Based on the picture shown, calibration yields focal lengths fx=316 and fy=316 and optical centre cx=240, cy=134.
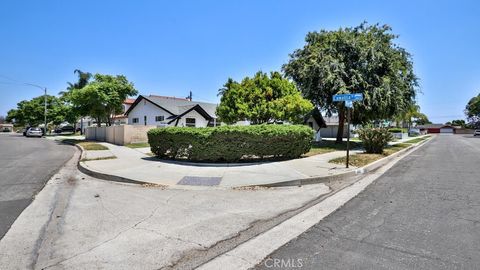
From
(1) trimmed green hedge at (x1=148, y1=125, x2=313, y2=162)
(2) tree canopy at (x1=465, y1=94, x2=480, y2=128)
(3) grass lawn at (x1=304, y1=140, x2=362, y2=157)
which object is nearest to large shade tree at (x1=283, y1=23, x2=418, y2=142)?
(3) grass lawn at (x1=304, y1=140, x2=362, y2=157)

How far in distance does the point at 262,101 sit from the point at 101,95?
16905 millimetres

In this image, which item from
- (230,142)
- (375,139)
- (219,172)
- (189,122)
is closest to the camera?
(219,172)

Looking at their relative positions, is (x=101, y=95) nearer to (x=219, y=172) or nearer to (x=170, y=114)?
(x=170, y=114)

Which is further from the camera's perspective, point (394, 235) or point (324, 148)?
point (324, 148)

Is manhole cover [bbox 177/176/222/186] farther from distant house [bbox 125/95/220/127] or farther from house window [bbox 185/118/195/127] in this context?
house window [bbox 185/118/195/127]

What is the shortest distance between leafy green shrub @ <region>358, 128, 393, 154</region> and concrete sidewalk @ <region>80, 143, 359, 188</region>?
17.9ft

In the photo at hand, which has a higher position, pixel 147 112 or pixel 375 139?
pixel 147 112

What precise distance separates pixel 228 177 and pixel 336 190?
303cm

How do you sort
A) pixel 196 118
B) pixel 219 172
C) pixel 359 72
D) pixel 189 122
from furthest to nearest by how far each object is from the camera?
pixel 196 118
pixel 189 122
pixel 359 72
pixel 219 172

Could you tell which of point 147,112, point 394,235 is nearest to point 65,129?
point 147,112

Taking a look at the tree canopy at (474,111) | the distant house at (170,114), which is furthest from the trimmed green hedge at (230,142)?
the tree canopy at (474,111)

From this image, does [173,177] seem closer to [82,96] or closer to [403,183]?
[403,183]

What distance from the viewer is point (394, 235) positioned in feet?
15.1

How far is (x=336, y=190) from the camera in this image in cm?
791
